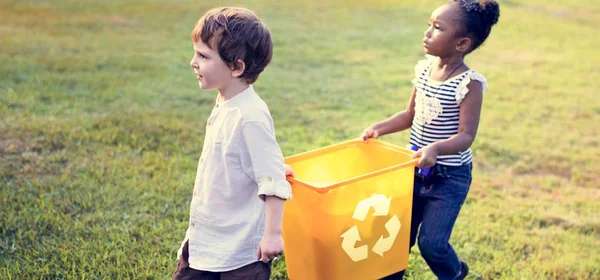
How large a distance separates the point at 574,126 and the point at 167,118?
3442 mm

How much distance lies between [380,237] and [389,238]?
59 mm

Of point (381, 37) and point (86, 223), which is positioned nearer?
point (86, 223)

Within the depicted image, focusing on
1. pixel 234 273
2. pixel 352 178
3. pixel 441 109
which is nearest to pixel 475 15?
pixel 441 109

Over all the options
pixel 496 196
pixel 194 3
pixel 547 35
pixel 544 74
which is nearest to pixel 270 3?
pixel 194 3

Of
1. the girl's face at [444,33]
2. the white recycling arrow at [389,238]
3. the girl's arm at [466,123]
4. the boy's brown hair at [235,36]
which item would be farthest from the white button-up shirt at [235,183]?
the girl's face at [444,33]

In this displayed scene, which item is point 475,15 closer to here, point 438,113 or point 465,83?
point 465,83

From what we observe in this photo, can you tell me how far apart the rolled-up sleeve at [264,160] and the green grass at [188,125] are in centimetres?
118

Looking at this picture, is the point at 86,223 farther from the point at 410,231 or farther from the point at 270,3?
the point at 270,3

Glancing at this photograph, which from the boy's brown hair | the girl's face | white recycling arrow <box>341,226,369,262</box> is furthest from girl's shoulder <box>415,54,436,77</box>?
the boy's brown hair

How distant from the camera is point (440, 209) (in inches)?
116

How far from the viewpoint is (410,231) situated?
308 cm

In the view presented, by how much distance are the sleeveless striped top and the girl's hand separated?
197 millimetres

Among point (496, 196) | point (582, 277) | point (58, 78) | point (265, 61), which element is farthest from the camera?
point (58, 78)

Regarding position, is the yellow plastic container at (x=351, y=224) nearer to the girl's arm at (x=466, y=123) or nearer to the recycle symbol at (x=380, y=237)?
the recycle symbol at (x=380, y=237)
